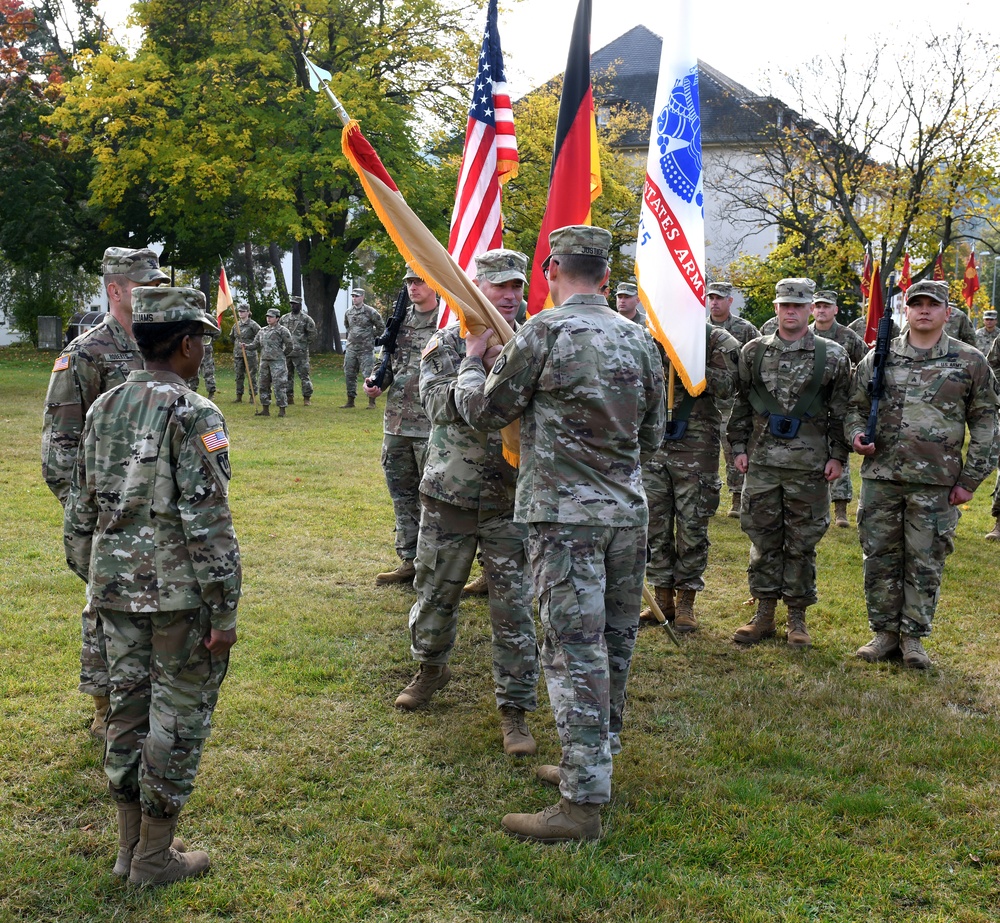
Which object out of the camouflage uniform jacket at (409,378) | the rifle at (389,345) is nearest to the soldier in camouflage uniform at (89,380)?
the camouflage uniform jacket at (409,378)

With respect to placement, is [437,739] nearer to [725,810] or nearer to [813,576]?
[725,810]

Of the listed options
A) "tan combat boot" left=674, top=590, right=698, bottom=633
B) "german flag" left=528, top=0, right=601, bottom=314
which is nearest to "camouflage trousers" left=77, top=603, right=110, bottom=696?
"german flag" left=528, top=0, right=601, bottom=314

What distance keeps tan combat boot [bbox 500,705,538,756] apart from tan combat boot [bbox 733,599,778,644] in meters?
2.38

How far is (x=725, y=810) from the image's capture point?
Answer: 4332mm

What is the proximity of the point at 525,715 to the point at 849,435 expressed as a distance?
3.16 meters

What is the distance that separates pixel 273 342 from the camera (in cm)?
1886

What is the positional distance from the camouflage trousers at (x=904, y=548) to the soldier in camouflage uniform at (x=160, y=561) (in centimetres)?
471

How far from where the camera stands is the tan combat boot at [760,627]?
22.4ft

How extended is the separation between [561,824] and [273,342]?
16130 mm

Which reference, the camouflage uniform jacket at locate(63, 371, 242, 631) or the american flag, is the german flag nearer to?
the american flag

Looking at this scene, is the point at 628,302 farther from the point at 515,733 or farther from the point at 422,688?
the point at 515,733

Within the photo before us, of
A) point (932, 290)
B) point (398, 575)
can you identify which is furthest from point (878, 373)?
point (398, 575)

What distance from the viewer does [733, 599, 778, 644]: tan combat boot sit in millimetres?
6840

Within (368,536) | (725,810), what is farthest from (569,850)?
(368,536)
